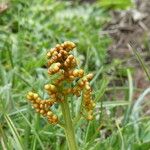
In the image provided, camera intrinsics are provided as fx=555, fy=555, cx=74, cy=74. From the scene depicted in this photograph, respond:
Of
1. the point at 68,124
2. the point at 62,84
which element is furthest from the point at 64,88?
the point at 68,124

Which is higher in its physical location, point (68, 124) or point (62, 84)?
point (62, 84)

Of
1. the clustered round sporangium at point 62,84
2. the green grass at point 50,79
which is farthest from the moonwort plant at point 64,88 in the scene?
the green grass at point 50,79

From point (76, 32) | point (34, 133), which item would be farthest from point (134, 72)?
point (34, 133)

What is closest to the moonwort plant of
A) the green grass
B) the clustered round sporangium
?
the clustered round sporangium

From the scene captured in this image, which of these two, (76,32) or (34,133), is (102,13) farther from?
(34,133)

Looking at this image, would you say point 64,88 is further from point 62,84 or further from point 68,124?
point 68,124

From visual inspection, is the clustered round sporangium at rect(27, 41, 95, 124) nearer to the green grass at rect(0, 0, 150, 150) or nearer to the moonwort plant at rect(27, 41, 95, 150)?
the moonwort plant at rect(27, 41, 95, 150)
